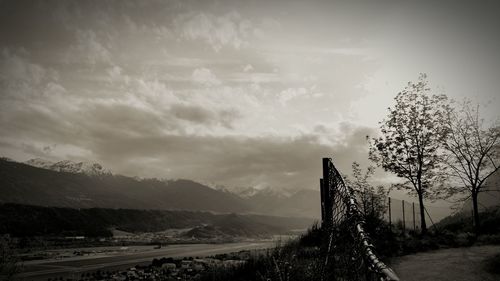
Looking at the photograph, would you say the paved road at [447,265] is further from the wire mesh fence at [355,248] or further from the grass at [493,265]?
the wire mesh fence at [355,248]

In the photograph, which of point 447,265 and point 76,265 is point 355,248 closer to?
point 447,265

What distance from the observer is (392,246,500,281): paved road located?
10.5 m

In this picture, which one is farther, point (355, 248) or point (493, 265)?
point (493, 265)

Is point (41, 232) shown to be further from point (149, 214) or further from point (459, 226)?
point (459, 226)

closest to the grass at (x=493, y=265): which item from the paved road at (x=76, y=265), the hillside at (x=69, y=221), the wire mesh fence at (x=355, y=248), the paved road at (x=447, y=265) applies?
the paved road at (x=447, y=265)

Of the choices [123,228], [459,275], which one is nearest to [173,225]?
[123,228]

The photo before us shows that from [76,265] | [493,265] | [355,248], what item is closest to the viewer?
[355,248]

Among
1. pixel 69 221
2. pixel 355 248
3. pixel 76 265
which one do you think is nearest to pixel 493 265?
pixel 355 248

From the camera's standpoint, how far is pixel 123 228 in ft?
464

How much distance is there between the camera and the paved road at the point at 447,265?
10.5 metres

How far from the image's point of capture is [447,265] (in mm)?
12008

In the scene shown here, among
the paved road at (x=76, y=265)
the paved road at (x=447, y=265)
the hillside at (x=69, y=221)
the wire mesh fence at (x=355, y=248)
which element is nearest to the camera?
the wire mesh fence at (x=355, y=248)

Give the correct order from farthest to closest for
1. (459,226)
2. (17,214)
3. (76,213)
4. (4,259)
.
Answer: (76,213) < (17,214) < (459,226) < (4,259)

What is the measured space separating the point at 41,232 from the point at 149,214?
7855 cm
